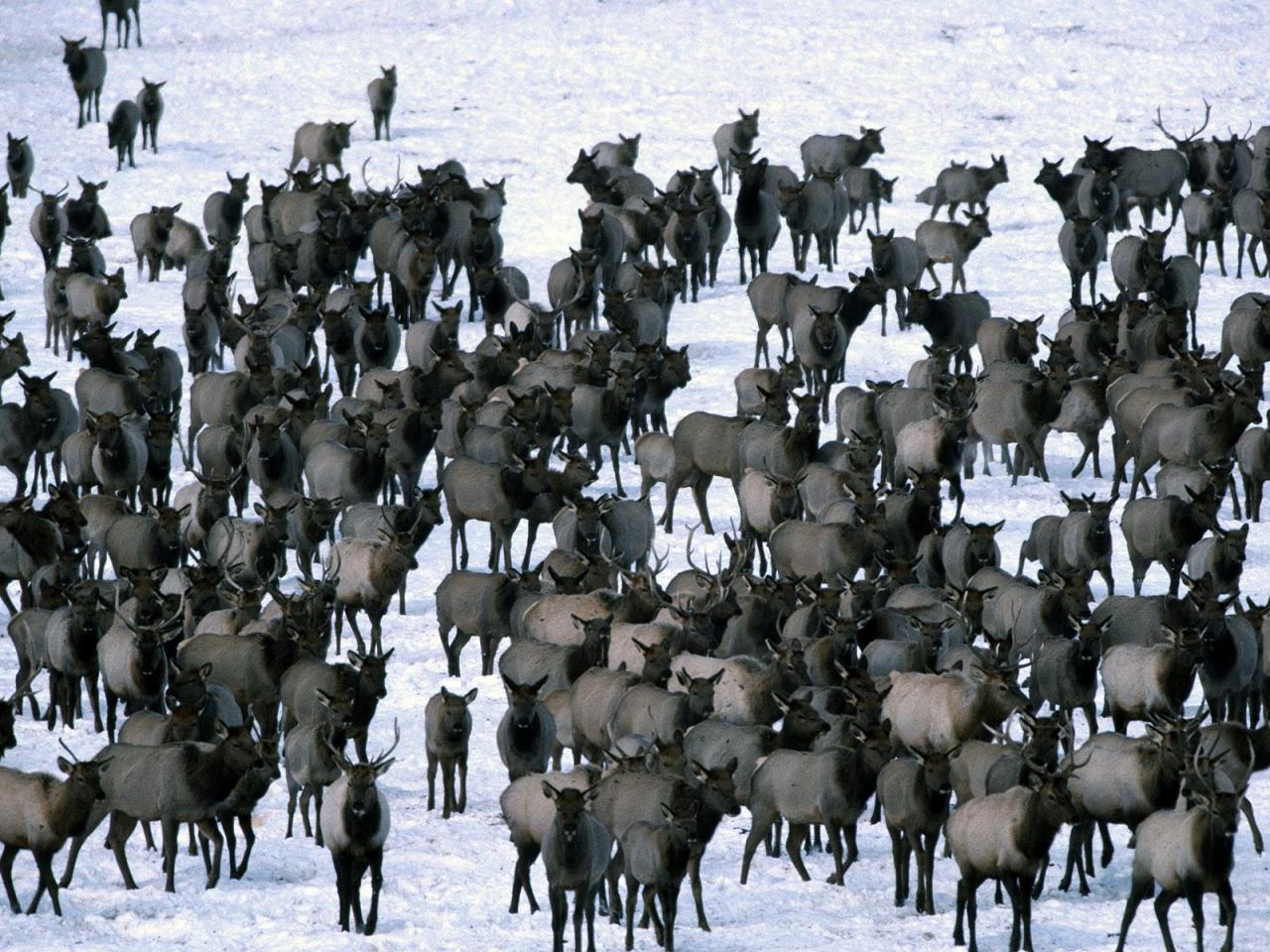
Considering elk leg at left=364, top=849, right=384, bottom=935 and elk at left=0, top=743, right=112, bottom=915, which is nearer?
elk leg at left=364, top=849, right=384, bottom=935

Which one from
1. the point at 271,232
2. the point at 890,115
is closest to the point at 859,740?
the point at 271,232

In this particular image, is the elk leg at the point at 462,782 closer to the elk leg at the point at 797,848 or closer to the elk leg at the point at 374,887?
the elk leg at the point at 374,887

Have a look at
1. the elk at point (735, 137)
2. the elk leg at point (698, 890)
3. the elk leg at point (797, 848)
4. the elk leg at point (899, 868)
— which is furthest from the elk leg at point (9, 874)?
the elk at point (735, 137)

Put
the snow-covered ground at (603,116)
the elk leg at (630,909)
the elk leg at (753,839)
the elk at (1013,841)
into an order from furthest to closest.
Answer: the snow-covered ground at (603,116) → the elk leg at (753,839) → the elk leg at (630,909) → the elk at (1013,841)

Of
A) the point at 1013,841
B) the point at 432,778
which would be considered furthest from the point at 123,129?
the point at 1013,841

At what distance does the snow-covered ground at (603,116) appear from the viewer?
1680 centimetres

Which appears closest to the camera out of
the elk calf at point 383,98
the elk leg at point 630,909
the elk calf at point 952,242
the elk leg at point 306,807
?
the elk leg at point 630,909

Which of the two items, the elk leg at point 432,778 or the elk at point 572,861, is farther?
the elk leg at point 432,778

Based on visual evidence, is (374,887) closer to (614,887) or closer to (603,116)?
(614,887)

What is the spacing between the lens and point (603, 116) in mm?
39312

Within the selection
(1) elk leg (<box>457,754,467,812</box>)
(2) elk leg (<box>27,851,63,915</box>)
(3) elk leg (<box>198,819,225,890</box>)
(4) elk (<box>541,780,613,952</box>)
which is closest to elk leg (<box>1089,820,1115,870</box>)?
(4) elk (<box>541,780,613,952</box>)

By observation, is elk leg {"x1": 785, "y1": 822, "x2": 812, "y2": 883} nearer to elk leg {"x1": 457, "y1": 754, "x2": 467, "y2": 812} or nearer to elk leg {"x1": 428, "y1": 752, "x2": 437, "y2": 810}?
elk leg {"x1": 457, "y1": 754, "x2": 467, "y2": 812}

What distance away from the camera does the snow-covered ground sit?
1680 centimetres

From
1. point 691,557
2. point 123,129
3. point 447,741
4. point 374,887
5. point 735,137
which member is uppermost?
point 123,129
